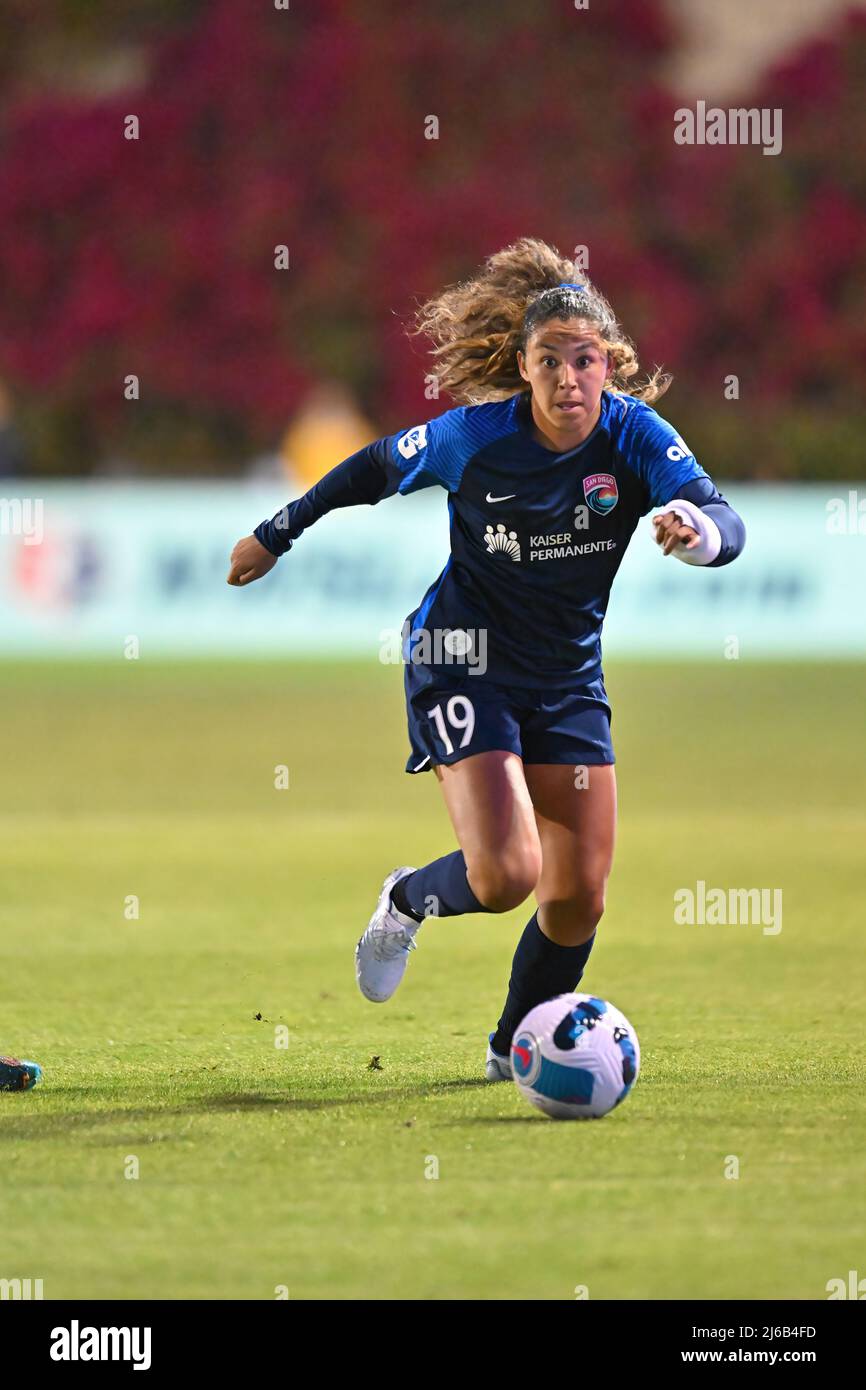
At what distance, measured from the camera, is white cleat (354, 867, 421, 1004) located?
23.0ft

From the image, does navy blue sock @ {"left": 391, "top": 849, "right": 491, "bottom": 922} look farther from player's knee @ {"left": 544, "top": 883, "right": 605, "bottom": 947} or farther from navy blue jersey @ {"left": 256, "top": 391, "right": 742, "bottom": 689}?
navy blue jersey @ {"left": 256, "top": 391, "right": 742, "bottom": 689}

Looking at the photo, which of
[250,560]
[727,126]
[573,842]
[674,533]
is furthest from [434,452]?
[727,126]

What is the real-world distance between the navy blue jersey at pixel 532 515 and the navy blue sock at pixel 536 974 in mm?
795

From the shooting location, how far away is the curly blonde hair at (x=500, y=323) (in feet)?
21.6

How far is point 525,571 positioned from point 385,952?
1.34 meters

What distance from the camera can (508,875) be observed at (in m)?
6.25

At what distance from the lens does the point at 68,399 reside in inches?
1270

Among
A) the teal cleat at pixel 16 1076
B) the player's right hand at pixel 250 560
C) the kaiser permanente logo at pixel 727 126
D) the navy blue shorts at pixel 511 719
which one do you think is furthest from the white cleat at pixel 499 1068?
the kaiser permanente logo at pixel 727 126

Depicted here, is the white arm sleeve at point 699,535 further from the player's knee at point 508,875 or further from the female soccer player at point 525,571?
the player's knee at point 508,875

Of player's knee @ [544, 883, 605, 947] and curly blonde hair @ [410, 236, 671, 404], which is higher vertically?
curly blonde hair @ [410, 236, 671, 404]

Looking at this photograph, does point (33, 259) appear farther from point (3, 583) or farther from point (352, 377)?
point (3, 583)

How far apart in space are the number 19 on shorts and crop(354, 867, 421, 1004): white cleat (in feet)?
Answer: 2.49
